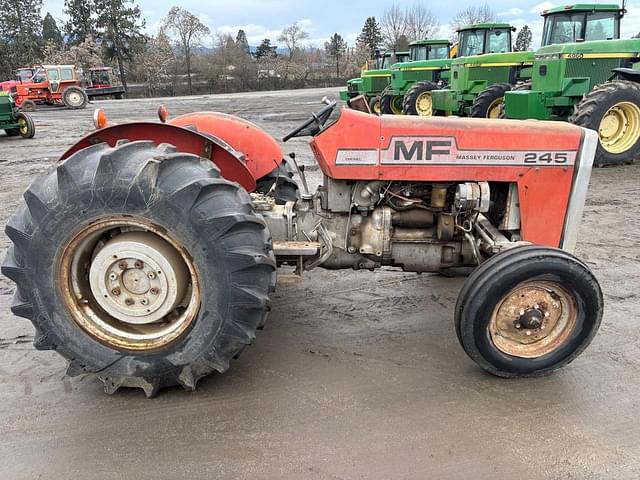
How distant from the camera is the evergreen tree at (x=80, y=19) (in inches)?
1897

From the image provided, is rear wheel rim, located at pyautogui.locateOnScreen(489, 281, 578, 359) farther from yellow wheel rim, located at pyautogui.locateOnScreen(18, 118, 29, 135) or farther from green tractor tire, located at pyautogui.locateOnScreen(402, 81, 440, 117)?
yellow wheel rim, located at pyautogui.locateOnScreen(18, 118, 29, 135)

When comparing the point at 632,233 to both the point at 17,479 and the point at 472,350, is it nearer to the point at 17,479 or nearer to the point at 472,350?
the point at 472,350

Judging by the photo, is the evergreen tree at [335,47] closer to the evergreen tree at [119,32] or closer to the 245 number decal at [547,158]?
the evergreen tree at [119,32]

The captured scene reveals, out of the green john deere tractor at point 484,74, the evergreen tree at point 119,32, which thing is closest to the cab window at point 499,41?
the green john deere tractor at point 484,74

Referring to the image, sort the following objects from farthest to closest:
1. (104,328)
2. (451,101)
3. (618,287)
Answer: (451,101), (618,287), (104,328)

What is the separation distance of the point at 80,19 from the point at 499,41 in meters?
46.6

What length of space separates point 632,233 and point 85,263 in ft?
16.4

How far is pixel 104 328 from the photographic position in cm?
260

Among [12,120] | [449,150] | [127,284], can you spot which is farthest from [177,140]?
[12,120]

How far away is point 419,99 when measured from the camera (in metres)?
14.6

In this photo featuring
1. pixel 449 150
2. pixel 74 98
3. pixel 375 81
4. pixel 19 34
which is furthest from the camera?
pixel 19 34

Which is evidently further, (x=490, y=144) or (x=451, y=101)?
(x=451, y=101)

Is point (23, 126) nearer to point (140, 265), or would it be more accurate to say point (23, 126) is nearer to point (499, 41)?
point (499, 41)

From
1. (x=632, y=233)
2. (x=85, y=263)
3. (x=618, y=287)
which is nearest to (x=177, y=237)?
(x=85, y=263)
